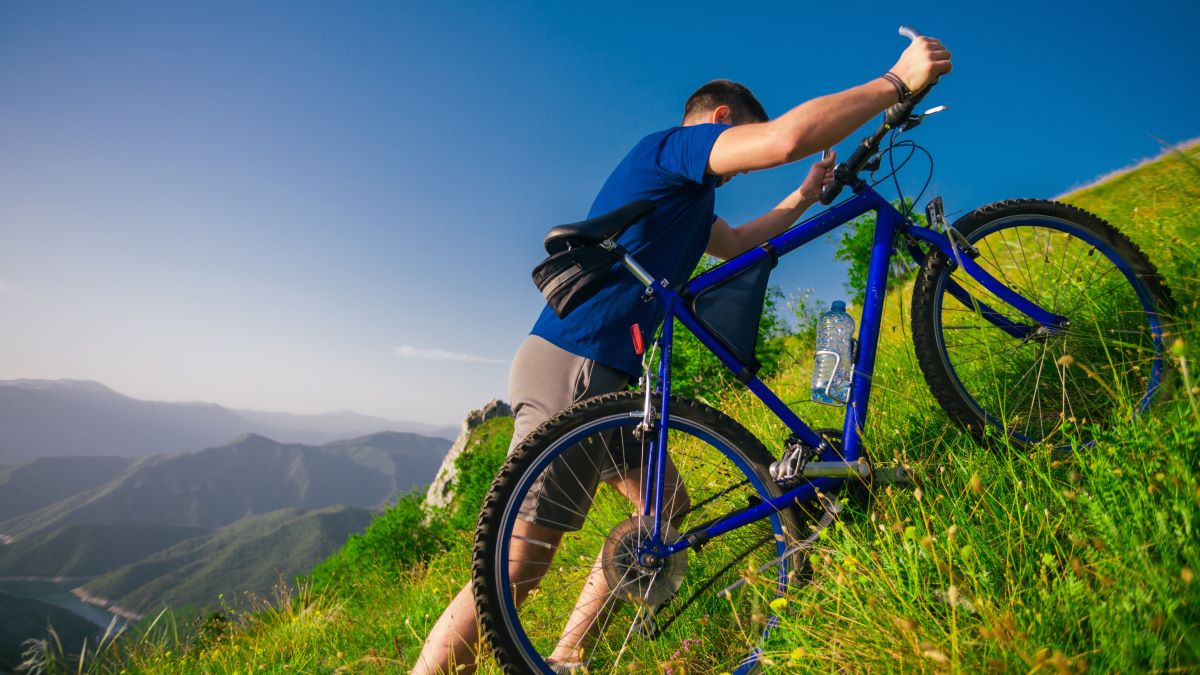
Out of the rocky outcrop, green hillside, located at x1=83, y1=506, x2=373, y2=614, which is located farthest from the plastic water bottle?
green hillside, located at x1=83, y1=506, x2=373, y2=614

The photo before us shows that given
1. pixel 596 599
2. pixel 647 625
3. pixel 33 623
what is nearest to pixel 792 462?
pixel 647 625

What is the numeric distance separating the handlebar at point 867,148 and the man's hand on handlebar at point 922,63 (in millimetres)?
35

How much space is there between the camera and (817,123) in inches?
78.0

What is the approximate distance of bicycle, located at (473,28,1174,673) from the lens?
204 centimetres

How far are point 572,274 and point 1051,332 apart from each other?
87.8 inches

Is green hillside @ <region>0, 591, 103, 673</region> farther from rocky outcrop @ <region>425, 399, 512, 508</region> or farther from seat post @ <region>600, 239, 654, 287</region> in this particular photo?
seat post @ <region>600, 239, 654, 287</region>

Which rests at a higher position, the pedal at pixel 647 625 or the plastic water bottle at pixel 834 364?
the plastic water bottle at pixel 834 364

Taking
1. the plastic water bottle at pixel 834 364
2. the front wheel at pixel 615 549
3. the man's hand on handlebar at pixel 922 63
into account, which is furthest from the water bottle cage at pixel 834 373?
the man's hand on handlebar at pixel 922 63

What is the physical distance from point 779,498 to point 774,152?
4.17 feet

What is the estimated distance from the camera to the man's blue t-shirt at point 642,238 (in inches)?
88.7

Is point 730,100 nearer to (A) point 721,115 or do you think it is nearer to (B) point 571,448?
(A) point 721,115

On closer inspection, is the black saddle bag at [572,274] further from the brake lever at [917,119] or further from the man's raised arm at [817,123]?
the brake lever at [917,119]

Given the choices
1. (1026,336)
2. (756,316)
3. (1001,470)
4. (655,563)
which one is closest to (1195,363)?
(1026,336)

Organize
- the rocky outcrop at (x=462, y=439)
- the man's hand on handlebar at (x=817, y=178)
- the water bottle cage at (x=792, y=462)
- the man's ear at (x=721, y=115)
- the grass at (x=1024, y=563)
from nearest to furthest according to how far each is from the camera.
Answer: the grass at (x=1024, y=563) → the water bottle cage at (x=792, y=462) → the man's ear at (x=721, y=115) → the man's hand on handlebar at (x=817, y=178) → the rocky outcrop at (x=462, y=439)
